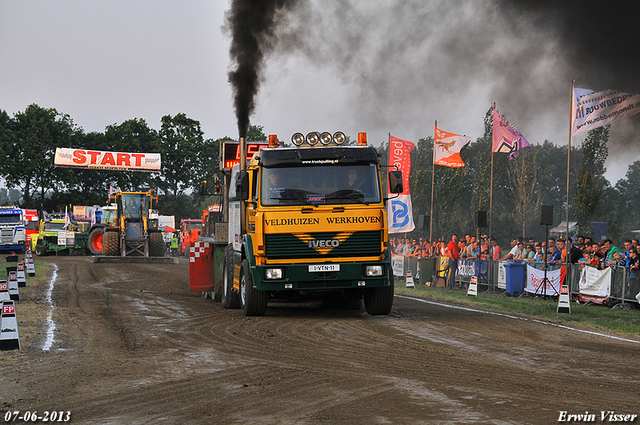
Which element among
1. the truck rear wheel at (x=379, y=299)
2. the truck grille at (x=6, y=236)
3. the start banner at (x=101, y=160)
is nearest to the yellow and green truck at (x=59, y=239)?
the truck grille at (x=6, y=236)

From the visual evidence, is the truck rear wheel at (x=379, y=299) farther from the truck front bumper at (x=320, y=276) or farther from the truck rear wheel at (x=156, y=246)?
the truck rear wheel at (x=156, y=246)

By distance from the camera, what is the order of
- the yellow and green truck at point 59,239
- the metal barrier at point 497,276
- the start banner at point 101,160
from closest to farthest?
the metal barrier at point 497,276 < the yellow and green truck at point 59,239 < the start banner at point 101,160

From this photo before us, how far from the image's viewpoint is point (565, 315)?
15.1 meters

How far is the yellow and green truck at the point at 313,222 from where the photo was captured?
1222 cm

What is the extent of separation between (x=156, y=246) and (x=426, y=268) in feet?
52.2

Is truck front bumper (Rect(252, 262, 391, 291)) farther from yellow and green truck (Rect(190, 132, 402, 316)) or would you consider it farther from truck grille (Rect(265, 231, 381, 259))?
truck grille (Rect(265, 231, 381, 259))

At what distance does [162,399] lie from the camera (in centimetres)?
660

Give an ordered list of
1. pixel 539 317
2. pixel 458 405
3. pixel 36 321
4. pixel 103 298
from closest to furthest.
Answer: pixel 458 405, pixel 36 321, pixel 539 317, pixel 103 298

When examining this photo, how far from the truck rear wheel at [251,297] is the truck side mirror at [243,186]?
46.7 inches

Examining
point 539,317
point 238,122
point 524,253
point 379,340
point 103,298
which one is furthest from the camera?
point 524,253

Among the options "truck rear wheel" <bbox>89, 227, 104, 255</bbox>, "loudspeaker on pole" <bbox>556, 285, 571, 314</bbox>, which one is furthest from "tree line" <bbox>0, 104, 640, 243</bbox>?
"loudspeaker on pole" <bbox>556, 285, 571, 314</bbox>

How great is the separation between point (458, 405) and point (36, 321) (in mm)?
8673

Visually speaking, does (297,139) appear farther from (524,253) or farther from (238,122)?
(524,253)

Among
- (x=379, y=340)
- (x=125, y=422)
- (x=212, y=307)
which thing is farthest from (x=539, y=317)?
(x=125, y=422)
